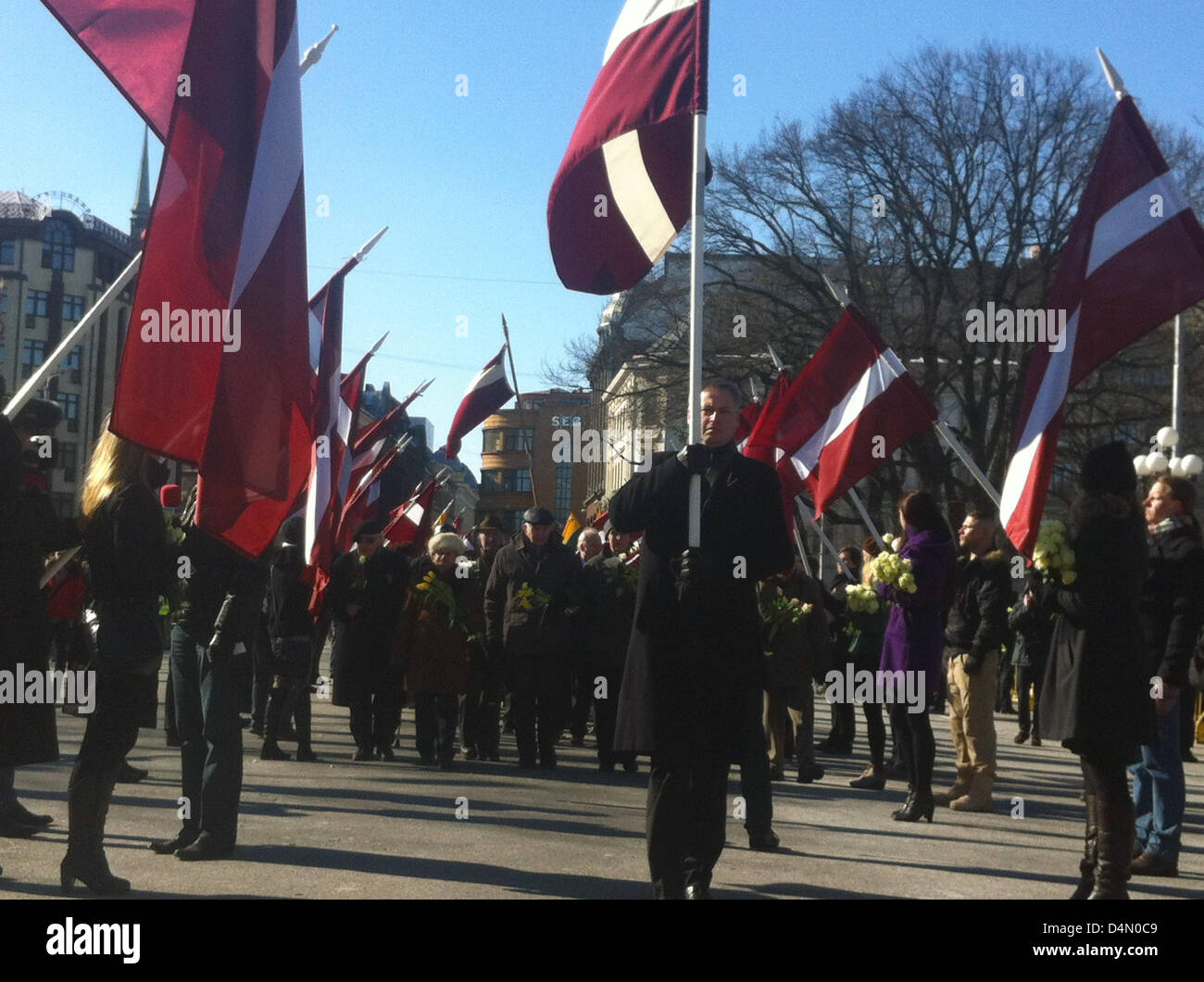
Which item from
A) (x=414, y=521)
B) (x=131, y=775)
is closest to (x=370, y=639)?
(x=131, y=775)

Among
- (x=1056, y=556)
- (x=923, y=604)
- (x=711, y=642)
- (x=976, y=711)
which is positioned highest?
(x=1056, y=556)

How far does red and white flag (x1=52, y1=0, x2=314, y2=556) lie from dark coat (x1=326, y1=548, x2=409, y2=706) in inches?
235

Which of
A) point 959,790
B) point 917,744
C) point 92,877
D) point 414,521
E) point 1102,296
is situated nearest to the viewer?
point 92,877

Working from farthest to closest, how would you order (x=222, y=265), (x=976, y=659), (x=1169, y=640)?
(x=976, y=659) → (x=1169, y=640) → (x=222, y=265)

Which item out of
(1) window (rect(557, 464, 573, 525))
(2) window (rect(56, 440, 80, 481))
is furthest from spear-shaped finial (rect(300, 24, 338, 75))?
(1) window (rect(557, 464, 573, 525))

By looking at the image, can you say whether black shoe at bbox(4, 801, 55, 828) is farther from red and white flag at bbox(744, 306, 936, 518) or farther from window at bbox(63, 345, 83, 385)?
window at bbox(63, 345, 83, 385)

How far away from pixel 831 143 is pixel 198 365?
99.3 ft

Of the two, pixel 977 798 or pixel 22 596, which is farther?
pixel 977 798

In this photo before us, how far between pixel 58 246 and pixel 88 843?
86.1 meters

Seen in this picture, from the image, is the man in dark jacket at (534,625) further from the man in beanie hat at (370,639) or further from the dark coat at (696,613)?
the dark coat at (696,613)

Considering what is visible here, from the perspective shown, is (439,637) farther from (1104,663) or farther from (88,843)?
(1104,663)

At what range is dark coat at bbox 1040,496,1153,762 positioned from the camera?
20.7ft

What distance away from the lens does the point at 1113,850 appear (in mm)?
6207

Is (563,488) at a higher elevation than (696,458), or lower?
higher
